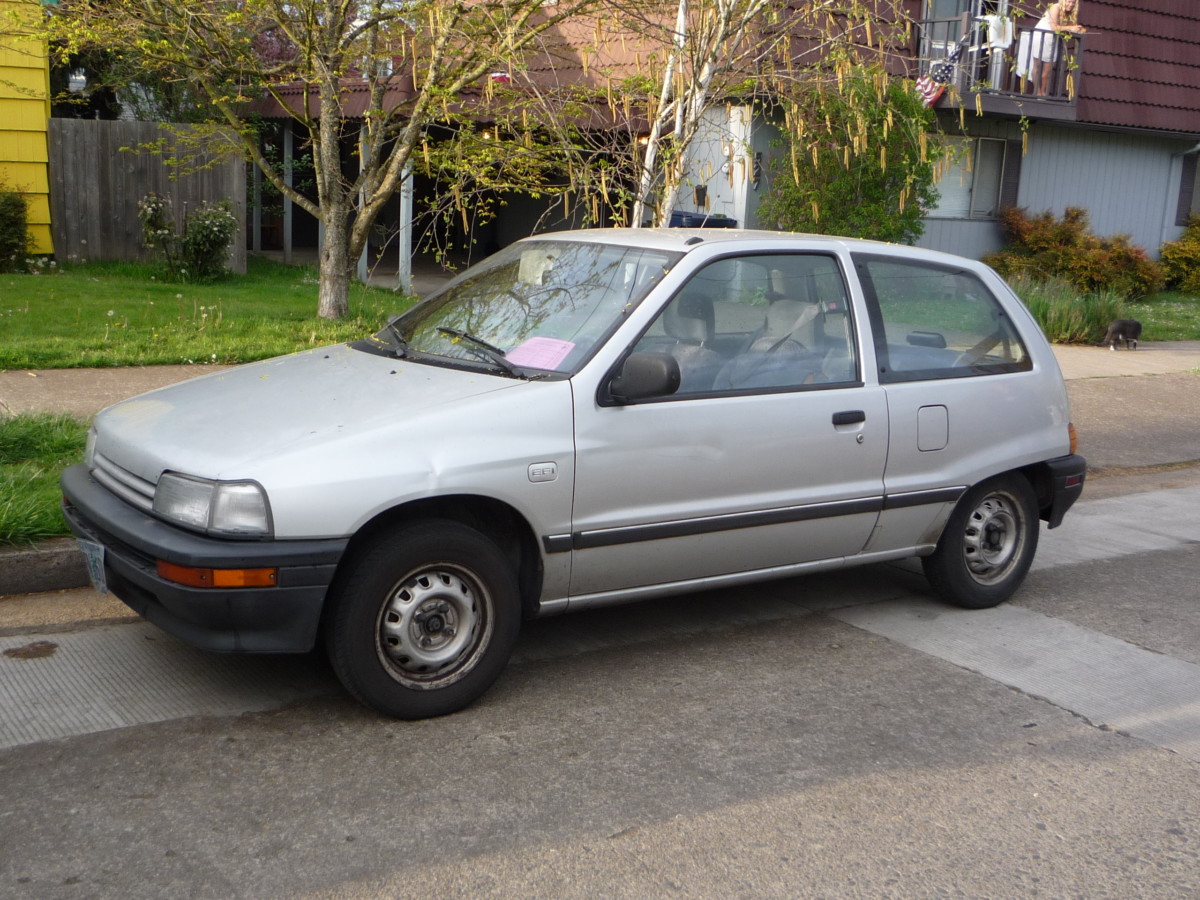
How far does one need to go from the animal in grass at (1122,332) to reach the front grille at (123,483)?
529 inches

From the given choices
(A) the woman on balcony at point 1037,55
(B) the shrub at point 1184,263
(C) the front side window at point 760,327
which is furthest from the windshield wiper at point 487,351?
(B) the shrub at point 1184,263

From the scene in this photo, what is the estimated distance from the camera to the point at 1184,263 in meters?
21.2

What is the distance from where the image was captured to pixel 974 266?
19.1 feet

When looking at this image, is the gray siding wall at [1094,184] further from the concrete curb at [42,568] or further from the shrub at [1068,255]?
the concrete curb at [42,568]

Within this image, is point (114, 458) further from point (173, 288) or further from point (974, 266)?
point (173, 288)

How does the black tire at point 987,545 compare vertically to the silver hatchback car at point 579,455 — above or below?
below

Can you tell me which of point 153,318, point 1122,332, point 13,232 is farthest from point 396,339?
point 1122,332

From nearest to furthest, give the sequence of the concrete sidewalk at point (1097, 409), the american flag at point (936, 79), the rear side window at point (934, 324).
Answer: the rear side window at point (934, 324)
the concrete sidewalk at point (1097, 409)
the american flag at point (936, 79)

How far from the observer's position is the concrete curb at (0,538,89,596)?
533 cm

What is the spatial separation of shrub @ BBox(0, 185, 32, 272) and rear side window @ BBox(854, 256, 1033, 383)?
1135 centimetres

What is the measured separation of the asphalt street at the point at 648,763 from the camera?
3361 millimetres

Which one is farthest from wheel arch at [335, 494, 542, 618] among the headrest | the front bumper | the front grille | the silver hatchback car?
the headrest

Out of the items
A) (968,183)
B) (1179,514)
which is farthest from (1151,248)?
(1179,514)

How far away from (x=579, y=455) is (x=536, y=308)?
2.73ft
